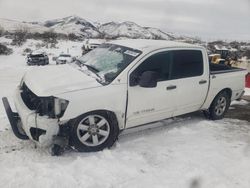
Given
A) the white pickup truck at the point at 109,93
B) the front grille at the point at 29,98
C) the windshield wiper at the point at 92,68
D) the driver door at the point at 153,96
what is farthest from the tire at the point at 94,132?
the windshield wiper at the point at 92,68

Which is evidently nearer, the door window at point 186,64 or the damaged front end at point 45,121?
the damaged front end at point 45,121

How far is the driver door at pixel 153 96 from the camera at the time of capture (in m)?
4.75

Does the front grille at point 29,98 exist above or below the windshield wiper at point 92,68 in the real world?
below

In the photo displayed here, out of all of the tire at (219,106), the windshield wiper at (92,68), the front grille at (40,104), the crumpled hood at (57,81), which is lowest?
the tire at (219,106)

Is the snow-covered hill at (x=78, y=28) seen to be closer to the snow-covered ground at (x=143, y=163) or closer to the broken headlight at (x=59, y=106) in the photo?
the snow-covered ground at (x=143, y=163)

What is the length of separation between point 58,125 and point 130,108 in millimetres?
1175

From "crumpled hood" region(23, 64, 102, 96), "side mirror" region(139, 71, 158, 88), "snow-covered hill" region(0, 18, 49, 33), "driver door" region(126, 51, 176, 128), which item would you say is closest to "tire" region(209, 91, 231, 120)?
"driver door" region(126, 51, 176, 128)

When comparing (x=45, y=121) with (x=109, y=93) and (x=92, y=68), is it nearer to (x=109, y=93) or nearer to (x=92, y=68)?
(x=109, y=93)

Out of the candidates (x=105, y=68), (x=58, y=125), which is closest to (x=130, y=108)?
(x=105, y=68)

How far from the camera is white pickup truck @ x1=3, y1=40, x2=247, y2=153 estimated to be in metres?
4.18

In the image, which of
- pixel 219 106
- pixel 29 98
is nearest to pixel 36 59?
pixel 219 106

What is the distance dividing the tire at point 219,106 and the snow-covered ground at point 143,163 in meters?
0.83

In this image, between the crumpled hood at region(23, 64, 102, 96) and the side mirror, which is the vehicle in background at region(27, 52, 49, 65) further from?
the side mirror

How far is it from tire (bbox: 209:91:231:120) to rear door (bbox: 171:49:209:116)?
48 centimetres
